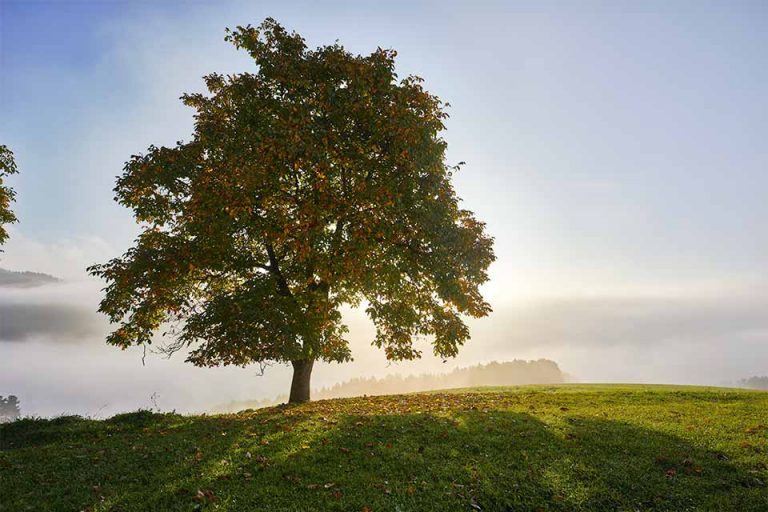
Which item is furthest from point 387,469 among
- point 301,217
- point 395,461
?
point 301,217

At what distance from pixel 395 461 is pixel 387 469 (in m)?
0.57

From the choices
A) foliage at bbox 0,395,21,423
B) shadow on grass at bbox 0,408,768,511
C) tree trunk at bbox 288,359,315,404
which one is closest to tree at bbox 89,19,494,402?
tree trunk at bbox 288,359,315,404

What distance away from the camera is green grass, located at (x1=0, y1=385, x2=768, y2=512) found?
31.8 ft

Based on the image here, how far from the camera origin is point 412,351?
22.8m

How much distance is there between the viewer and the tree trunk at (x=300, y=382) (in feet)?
78.0

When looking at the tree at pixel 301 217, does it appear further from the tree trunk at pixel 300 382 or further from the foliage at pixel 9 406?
the foliage at pixel 9 406

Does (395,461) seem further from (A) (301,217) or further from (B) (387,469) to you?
(A) (301,217)

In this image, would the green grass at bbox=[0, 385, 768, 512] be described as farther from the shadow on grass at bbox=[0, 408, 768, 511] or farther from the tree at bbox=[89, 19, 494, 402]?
the tree at bbox=[89, 19, 494, 402]

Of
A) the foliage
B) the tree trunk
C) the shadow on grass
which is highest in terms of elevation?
the tree trunk

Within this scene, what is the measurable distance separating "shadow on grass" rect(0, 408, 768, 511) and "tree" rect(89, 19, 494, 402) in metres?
6.39

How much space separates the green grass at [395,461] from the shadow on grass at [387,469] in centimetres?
4

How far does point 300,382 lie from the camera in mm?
23938

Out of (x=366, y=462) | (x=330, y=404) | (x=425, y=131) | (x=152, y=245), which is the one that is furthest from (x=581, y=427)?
(x=152, y=245)

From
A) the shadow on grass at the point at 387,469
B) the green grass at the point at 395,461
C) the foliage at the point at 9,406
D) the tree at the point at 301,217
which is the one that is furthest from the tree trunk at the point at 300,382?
the foliage at the point at 9,406
